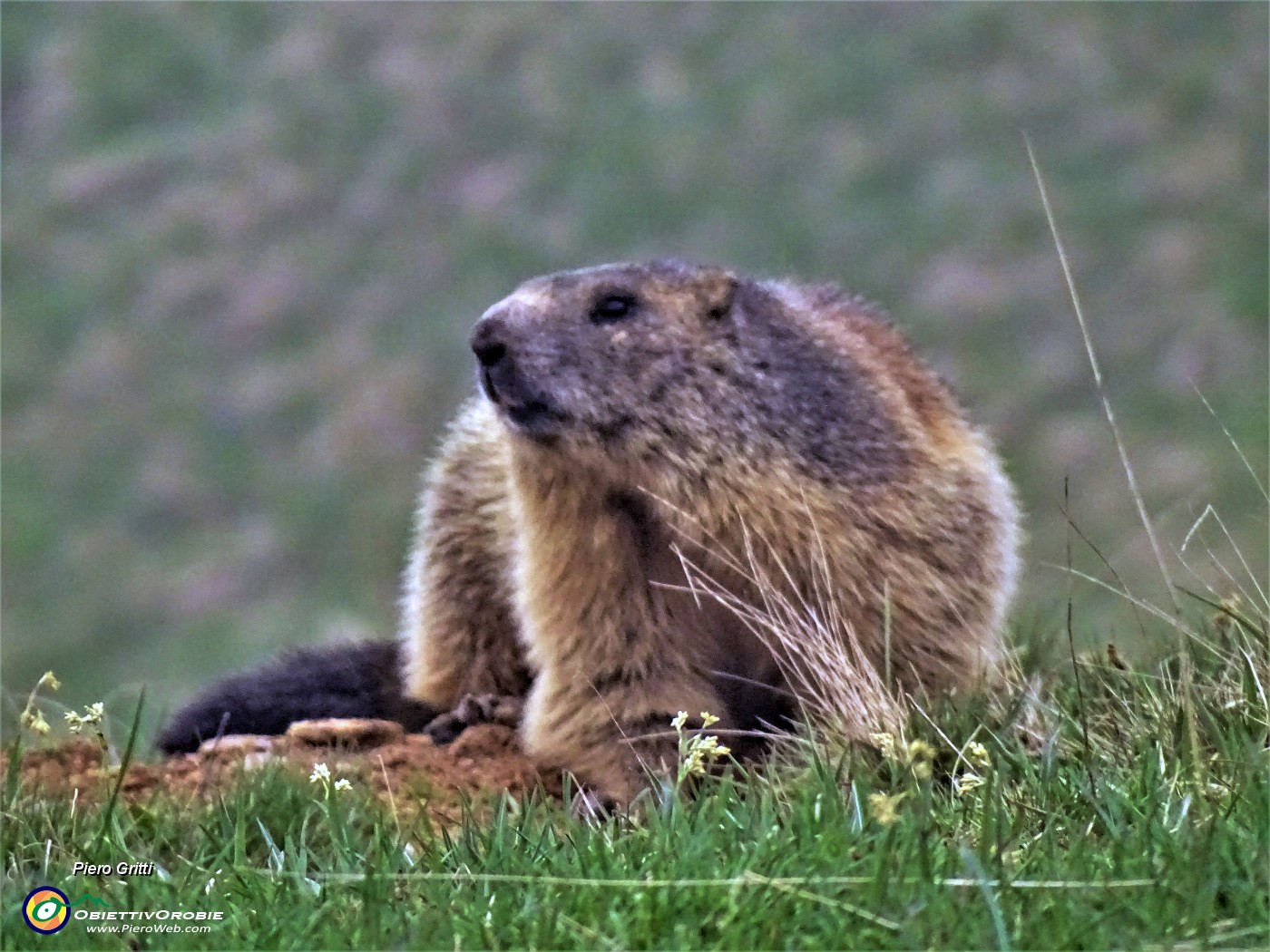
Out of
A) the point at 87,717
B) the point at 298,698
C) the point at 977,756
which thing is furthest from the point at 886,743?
the point at 298,698

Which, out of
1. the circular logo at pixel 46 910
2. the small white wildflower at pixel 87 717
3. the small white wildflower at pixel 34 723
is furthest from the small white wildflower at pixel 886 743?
the small white wildflower at pixel 34 723

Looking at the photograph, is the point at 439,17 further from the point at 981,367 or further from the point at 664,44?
the point at 981,367

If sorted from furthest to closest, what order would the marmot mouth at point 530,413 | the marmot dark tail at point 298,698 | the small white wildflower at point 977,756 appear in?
the marmot dark tail at point 298,698 < the marmot mouth at point 530,413 < the small white wildflower at point 977,756

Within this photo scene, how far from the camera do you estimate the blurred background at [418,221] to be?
10531 mm

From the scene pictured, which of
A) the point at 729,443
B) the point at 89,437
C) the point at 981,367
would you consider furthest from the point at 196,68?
the point at 729,443

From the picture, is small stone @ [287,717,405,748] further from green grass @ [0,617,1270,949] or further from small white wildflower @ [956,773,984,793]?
small white wildflower @ [956,773,984,793]

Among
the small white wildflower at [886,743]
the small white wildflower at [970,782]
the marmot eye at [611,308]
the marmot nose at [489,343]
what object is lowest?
the small white wildflower at [970,782]

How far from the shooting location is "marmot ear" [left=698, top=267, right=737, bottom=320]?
4.52 meters

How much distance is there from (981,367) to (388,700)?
6.02 metres

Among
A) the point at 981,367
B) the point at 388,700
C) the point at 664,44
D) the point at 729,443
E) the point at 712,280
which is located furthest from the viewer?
the point at 664,44

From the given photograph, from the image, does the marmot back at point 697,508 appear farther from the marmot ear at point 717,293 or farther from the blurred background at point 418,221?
the blurred background at point 418,221

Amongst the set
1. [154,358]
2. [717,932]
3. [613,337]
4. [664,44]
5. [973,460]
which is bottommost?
[717,932]

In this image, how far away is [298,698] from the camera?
492 centimetres

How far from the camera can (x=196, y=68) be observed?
505 inches
